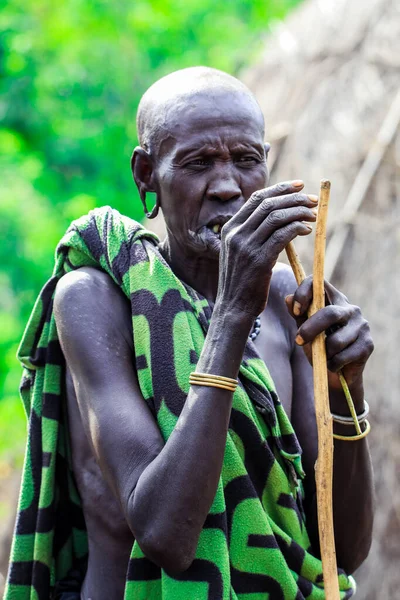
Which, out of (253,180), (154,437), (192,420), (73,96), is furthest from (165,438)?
(73,96)

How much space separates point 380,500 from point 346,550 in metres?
1.73

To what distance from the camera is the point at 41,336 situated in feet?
8.00

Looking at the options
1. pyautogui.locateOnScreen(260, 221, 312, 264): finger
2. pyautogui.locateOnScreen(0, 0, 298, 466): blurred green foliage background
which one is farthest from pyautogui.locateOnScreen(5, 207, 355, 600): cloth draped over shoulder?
pyautogui.locateOnScreen(0, 0, 298, 466): blurred green foliage background

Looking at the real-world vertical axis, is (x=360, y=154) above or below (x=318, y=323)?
above

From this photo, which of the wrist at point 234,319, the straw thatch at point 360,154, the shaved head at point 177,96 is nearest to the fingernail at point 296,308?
the wrist at point 234,319

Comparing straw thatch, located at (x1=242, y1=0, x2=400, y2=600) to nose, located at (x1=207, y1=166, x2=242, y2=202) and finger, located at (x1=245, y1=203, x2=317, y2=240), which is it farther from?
finger, located at (x1=245, y1=203, x2=317, y2=240)

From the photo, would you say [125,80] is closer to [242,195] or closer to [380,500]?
[380,500]

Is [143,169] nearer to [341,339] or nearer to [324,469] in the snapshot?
[341,339]

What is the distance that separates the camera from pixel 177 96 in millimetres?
Answer: 2334

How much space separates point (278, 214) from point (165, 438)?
1.90ft

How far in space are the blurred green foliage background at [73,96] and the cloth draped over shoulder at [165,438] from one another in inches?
230

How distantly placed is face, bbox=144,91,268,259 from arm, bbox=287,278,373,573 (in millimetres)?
331

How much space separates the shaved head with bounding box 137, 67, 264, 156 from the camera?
231cm

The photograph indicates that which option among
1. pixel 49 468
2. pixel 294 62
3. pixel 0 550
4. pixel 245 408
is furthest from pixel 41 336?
pixel 294 62
